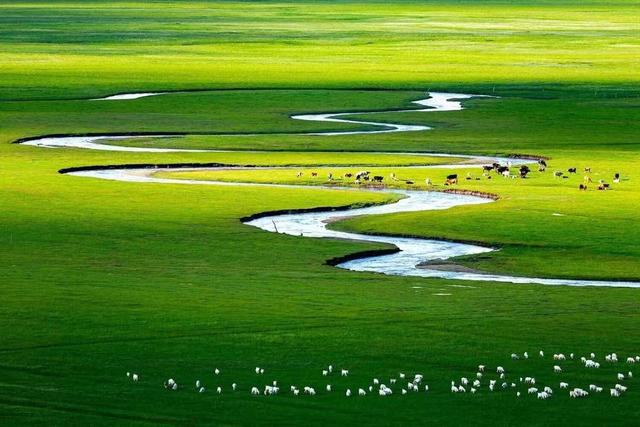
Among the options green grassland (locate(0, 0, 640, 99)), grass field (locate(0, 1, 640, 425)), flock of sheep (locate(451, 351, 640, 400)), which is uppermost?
green grassland (locate(0, 0, 640, 99))

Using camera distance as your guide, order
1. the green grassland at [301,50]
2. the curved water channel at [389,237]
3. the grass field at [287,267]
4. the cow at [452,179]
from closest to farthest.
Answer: the grass field at [287,267] → the curved water channel at [389,237] → the cow at [452,179] → the green grassland at [301,50]

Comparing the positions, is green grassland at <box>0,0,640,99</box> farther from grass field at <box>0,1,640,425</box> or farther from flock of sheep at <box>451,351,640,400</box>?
flock of sheep at <box>451,351,640,400</box>

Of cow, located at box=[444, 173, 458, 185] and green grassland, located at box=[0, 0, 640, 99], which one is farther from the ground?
green grassland, located at box=[0, 0, 640, 99]

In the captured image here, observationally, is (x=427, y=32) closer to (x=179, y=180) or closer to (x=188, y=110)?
(x=188, y=110)

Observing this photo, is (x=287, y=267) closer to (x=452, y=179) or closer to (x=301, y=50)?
(x=452, y=179)

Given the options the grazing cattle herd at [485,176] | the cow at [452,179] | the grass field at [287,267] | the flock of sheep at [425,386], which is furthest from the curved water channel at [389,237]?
the flock of sheep at [425,386]

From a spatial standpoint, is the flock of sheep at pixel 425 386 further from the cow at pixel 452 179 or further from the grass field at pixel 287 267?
the cow at pixel 452 179

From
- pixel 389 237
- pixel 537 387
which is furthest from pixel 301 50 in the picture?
pixel 537 387

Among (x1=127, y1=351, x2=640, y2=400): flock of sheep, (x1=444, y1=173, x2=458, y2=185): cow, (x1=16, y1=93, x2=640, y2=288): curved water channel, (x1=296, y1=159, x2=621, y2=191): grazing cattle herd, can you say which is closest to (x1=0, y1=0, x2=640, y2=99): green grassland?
(x1=16, y1=93, x2=640, y2=288): curved water channel
